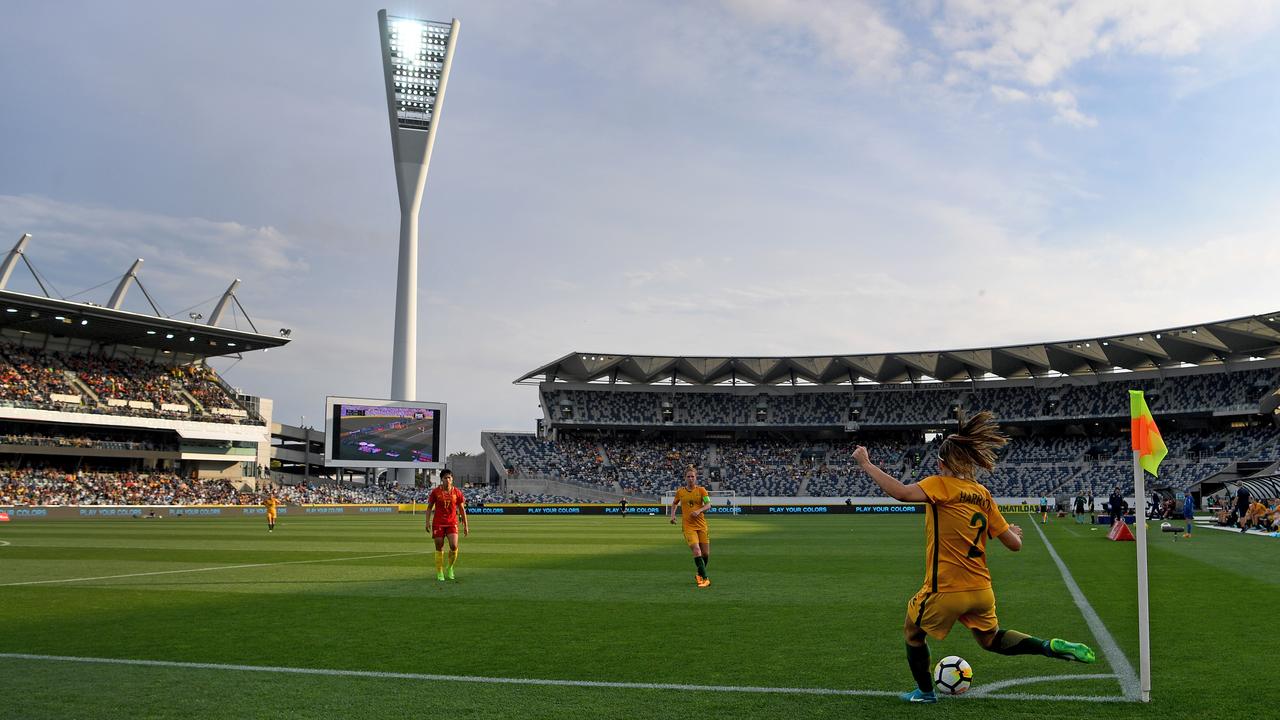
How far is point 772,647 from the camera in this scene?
31.1ft

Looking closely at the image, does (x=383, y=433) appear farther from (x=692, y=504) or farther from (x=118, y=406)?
(x=692, y=504)

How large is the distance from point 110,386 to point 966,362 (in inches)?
2839

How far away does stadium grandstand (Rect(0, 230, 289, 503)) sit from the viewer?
63.0 metres

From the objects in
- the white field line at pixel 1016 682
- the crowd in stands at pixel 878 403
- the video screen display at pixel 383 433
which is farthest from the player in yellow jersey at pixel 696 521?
the crowd in stands at pixel 878 403

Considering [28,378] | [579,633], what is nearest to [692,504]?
[579,633]

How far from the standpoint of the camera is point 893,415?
88625 millimetres

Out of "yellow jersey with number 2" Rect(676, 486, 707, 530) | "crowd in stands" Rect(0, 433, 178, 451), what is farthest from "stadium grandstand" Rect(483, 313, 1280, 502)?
"yellow jersey with number 2" Rect(676, 486, 707, 530)

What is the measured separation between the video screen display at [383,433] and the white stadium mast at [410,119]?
21231 millimetres

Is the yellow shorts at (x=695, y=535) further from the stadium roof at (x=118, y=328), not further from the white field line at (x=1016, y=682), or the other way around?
the stadium roof at (x=118, y=328)

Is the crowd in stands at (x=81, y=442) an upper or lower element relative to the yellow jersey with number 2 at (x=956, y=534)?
lower

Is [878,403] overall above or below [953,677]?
above

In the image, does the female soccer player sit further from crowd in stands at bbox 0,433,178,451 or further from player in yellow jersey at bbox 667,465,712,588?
crowd in stands at bbox 0,433,178,451

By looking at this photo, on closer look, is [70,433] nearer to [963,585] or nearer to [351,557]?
[351,557]

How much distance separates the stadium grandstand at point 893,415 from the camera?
70.8 m
